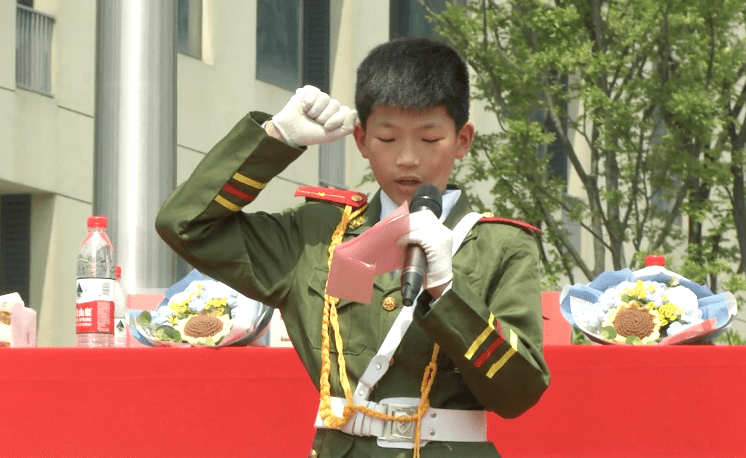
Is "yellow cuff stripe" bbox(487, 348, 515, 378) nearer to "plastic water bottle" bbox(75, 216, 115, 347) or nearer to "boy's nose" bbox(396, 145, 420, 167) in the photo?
"boy's nose" bbox(396, 145, 420, 167)

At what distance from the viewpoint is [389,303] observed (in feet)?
9.12

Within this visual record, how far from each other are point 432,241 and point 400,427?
0.47m

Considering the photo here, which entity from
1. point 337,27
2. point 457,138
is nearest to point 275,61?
point 337,27

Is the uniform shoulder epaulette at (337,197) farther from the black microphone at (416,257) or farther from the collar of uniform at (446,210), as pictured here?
the black microphone at (416,257)

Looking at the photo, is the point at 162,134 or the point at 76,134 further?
the point at 76,134

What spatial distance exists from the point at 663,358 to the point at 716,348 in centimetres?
16

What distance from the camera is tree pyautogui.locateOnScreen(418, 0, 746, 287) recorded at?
423 inches

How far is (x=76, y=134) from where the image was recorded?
11320 millimetres

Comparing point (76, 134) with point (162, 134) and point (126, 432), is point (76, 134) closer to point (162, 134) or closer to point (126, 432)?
point (162, 134)

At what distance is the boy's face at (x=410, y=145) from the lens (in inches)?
109

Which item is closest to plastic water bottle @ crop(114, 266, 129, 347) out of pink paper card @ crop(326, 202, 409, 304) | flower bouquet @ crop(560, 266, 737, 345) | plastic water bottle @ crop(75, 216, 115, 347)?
plastic water bottle @ crop(75, 216, 115, 347)

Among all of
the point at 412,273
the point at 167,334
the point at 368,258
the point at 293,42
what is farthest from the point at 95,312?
the point at 293,42

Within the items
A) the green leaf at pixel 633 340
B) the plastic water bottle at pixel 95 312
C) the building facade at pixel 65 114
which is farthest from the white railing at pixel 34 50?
the green leaf at pixel 633 340

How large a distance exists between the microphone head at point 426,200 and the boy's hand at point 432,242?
1.6 inches
